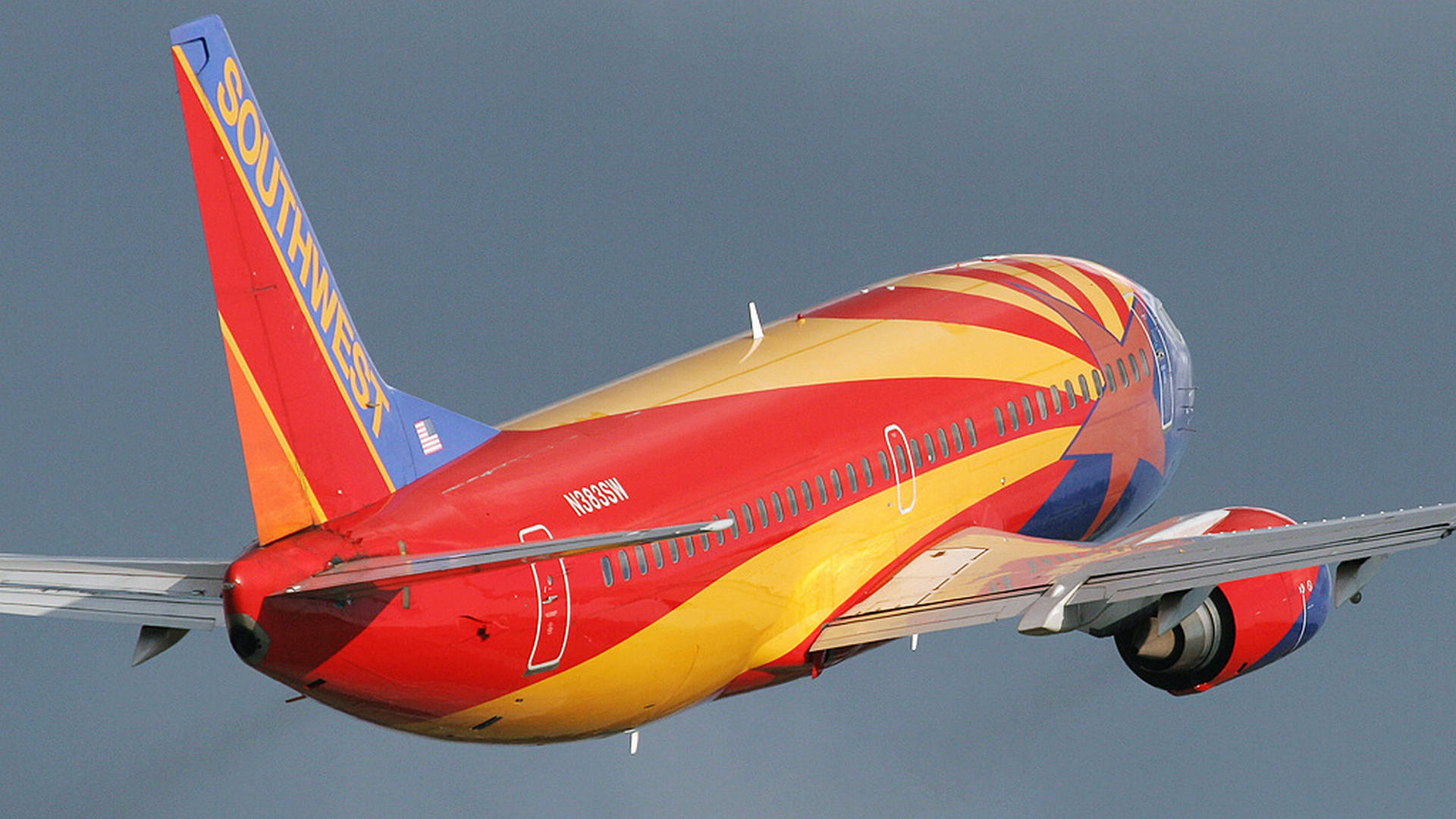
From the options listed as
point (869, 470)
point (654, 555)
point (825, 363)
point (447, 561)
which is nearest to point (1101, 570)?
point (869, 470)

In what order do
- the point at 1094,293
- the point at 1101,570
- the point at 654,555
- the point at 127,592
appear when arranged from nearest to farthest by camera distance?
the point at 127,592 < the point at 654,555 < the point at 1101,570 < the point at 1094,293

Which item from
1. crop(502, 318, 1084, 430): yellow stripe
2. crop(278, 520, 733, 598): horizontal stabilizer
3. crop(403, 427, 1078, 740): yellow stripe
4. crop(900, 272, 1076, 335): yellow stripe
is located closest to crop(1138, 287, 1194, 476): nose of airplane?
crop(900, 272, 1076, 335): yellow stripe

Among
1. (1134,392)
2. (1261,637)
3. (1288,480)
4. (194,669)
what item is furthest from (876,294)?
(1288,480)

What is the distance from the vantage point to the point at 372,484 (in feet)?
101

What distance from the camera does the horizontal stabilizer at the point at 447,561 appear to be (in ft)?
92.1

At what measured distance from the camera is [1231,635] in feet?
121

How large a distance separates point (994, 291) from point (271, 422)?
1449 centimetres

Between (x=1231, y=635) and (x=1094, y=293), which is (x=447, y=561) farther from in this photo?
(x=1094, y=293)

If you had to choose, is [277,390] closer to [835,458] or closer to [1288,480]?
[835,458]

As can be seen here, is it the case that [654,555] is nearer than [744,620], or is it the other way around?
[654,555]

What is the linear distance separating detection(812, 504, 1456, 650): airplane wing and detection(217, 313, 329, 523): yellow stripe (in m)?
8.18

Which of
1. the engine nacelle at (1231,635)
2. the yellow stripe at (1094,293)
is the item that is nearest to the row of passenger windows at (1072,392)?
the yellow stripe at (1094,293)

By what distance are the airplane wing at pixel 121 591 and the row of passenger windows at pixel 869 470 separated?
448 centimetres

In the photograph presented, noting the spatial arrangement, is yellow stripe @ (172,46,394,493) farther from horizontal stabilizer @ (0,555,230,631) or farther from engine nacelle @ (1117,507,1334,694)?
engine nacelle @ (1117,507,1334,694)
